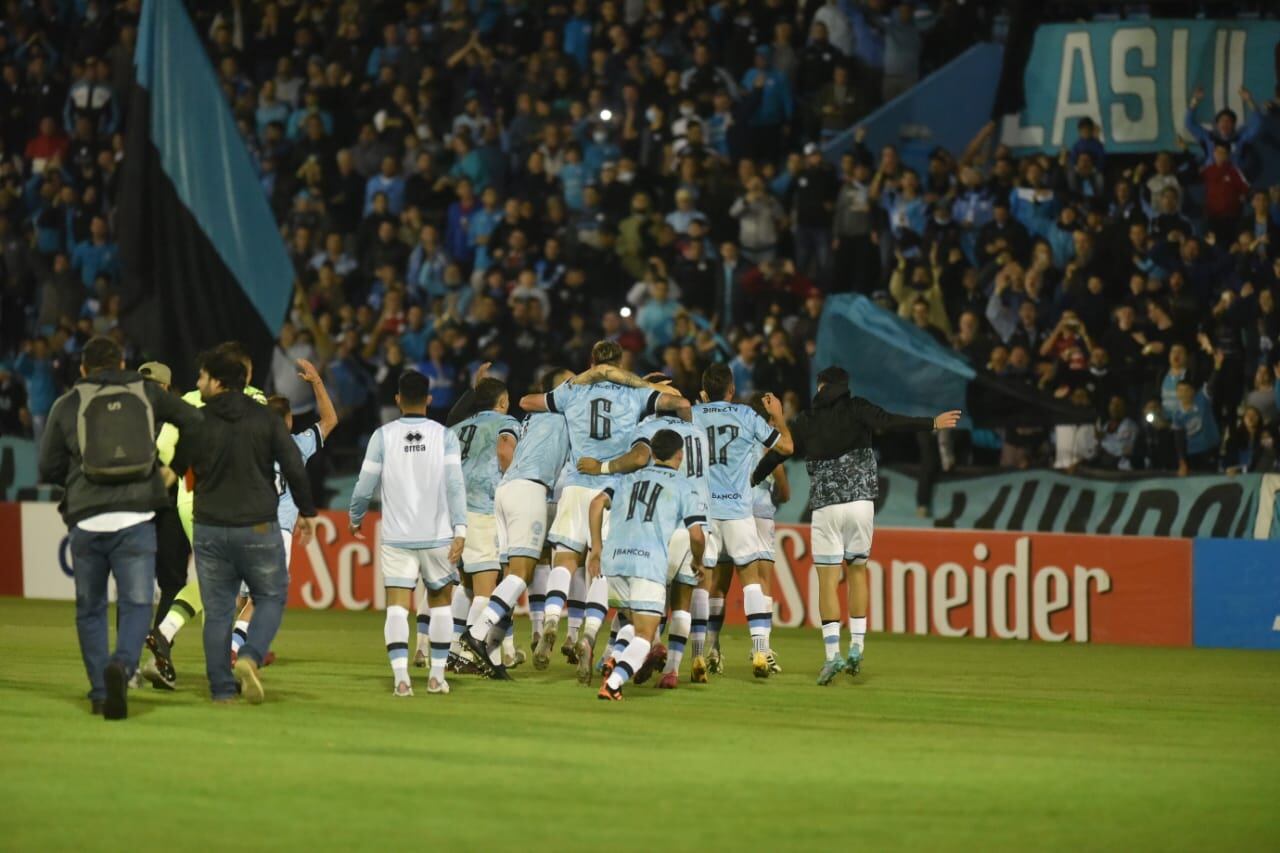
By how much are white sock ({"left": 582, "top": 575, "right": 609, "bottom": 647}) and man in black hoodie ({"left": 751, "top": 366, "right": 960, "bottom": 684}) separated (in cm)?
140

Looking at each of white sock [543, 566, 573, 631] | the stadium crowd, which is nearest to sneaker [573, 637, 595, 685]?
white sock [543, 566, 573, 631]

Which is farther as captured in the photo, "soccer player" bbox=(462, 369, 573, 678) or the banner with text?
the banner with text

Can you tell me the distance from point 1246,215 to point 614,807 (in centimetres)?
1466

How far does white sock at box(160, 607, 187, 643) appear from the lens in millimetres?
14438

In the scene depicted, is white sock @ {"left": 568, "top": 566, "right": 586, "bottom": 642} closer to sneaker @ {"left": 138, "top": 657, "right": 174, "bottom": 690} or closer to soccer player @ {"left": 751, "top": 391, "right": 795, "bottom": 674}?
soccer player @ {"left": 751, "top": 391, "right": 795, "bottom": 674}

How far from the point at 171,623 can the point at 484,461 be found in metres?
2.90

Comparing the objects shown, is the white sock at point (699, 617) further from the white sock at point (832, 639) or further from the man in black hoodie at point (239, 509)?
the man in black hoodie at point (239, 509)

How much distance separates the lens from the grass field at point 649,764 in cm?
898

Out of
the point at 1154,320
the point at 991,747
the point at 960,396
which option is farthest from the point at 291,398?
the point at 991,747

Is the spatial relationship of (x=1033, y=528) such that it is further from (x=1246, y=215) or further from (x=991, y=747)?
(x=991, y=747)

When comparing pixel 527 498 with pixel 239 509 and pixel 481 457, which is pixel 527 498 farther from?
pixel 239 509

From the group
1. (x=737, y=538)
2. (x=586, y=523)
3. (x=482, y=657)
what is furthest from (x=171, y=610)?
(x=737, y=538)

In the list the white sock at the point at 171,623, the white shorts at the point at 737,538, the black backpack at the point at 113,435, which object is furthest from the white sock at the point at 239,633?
the white shorts at the point at 737,538

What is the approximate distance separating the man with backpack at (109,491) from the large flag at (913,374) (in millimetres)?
10647
